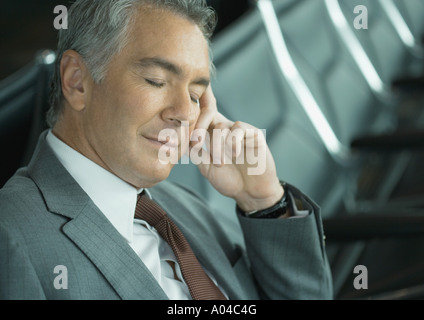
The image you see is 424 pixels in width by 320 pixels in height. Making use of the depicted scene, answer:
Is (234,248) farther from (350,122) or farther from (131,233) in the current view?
(350,122)

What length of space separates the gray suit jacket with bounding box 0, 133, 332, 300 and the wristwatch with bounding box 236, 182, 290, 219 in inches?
0.8

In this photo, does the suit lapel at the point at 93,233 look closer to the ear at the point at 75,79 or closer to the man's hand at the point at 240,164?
A: the ear at the point at 75,79

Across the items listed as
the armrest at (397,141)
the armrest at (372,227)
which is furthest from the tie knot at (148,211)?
the armrest at (397,141)

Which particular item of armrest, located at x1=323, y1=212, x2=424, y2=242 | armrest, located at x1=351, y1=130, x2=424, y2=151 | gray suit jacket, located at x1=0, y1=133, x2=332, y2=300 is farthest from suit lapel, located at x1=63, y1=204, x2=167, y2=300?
armrest, located at x1=351, y1=130, x2=424, y2=151

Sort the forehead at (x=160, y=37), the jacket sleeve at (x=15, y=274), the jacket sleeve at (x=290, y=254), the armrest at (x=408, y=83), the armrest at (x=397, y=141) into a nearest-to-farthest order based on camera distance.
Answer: the jacket sleeve at (x=15, y=274), the forehead at (x=160, y=37), the jacket sleeve at (x=290, y=254), the armrest at (x=397, y=141), the armrest at (x=408, y=83)

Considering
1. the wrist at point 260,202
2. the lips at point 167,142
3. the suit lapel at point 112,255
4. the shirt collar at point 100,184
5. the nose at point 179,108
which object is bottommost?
the wrist at point 260,202

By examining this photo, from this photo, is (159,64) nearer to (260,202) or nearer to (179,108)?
(179,108)

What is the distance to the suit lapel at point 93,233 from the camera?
0.76 m

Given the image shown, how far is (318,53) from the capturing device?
5.40 ft

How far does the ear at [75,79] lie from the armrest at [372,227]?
1.79 ft

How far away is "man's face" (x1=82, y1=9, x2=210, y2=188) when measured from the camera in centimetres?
77

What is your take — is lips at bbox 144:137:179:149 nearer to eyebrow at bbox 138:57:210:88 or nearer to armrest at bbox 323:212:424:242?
eyebrow at bbox 138:57:210:88

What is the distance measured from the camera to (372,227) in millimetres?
1115
